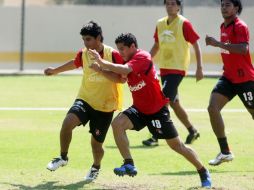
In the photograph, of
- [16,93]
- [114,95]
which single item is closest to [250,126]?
[114,95]

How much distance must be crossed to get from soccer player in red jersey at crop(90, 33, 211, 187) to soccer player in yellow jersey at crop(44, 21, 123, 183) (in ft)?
1.89

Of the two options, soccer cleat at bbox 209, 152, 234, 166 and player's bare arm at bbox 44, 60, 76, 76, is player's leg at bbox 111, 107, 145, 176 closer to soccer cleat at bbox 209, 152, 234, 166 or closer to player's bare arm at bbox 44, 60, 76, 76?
player's bare arm at bbox 44, 60, 76, 76

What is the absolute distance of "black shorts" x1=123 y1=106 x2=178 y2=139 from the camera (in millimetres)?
8977

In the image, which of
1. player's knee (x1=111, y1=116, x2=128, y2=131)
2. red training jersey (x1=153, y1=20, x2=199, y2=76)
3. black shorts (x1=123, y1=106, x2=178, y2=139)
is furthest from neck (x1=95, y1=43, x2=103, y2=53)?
red training jersey (x1=153, y1=20, x2=199, y2=76)

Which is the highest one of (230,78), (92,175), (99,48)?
(99,48)

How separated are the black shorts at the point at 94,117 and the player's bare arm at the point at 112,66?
3.20 feet

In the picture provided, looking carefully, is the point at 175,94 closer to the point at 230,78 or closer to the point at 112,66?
the point at 230,78

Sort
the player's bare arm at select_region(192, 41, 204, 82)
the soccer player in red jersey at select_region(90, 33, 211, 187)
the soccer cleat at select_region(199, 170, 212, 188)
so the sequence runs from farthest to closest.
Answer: the player's bare arm at select_region(192, 41, 204, 82)
the soccer cleat at select_region(199, 170, 212, 188)
the soccer player in red jersey at select_region(90, 33, 211, 187)

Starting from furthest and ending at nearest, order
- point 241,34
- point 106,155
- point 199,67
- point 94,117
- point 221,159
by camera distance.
→ 1. point 199,67
2. point 106,155
3. point 221,159
4. point 241,34
5. point 94,117

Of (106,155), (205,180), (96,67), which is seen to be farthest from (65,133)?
(106,155)

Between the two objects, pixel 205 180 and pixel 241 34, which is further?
pixel 241 34

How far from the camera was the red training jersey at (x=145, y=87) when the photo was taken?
891 cm

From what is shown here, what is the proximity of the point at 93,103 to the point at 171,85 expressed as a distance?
293 centimetres

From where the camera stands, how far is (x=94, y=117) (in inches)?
383
